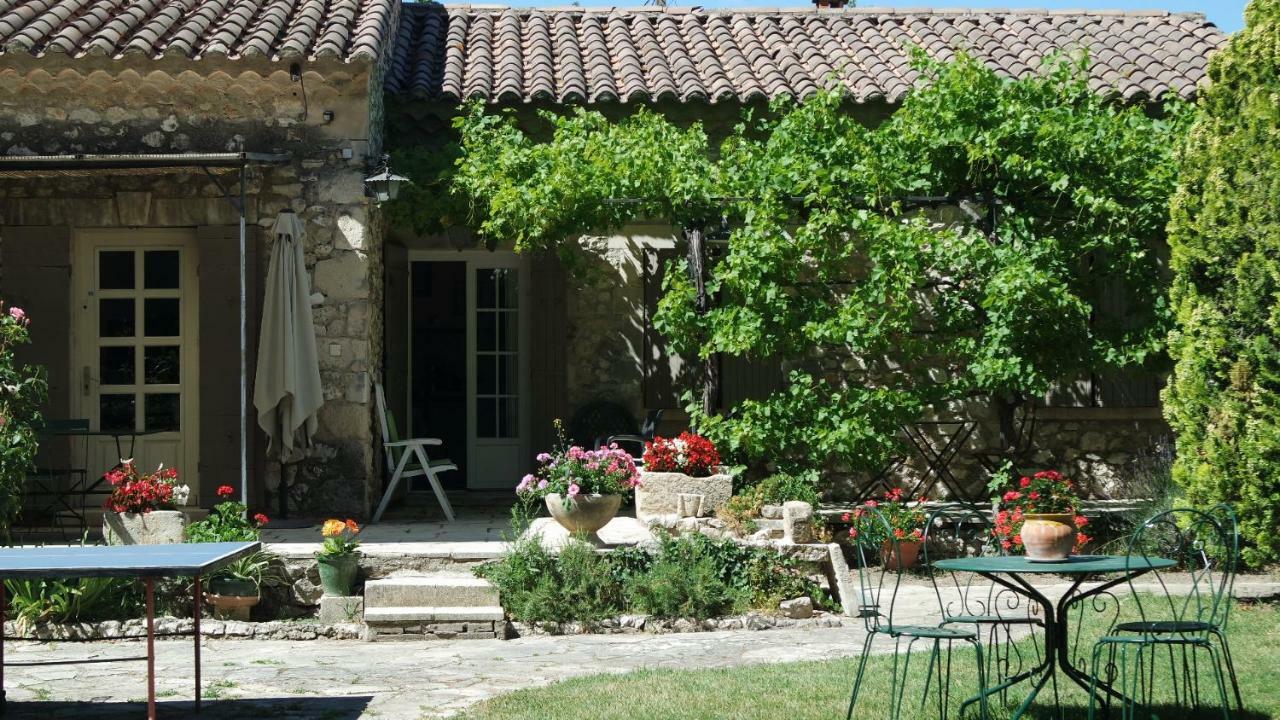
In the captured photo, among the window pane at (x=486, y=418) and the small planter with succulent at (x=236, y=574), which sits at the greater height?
the window pane at (x=486, y=418)

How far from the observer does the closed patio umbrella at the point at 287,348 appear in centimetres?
909

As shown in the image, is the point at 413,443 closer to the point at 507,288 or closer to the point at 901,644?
the point at 507,288

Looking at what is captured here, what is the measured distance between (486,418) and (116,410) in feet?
9.90

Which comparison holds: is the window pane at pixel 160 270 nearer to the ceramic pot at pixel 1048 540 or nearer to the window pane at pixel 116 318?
the window pane at pixel 116 318

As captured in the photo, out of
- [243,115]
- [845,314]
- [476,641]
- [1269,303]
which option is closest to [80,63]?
[243,115]

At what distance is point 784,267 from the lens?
9.67m

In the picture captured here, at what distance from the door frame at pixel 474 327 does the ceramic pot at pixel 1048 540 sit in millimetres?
6711

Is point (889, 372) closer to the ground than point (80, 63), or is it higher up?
closer to the ground

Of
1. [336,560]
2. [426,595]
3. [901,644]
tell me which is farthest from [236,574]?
[901,644]

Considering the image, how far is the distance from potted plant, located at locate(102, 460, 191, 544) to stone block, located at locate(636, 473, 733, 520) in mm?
2932

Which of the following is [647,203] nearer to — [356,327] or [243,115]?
[356,327]

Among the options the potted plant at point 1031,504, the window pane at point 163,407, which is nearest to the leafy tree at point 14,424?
the window pane at point 163,407

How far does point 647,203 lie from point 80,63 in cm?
404

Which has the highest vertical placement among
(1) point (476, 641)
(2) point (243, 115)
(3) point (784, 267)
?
(2) point (243, 115)
